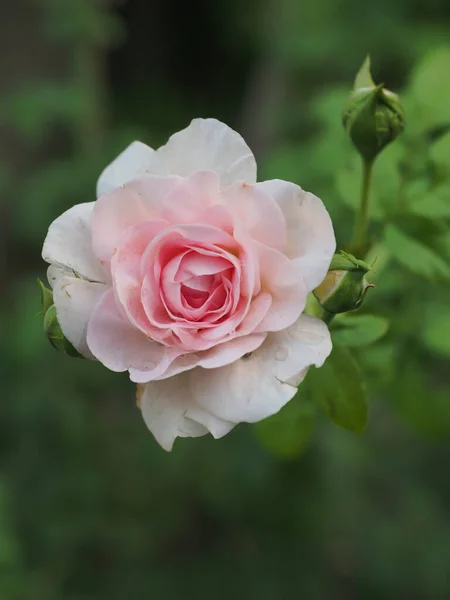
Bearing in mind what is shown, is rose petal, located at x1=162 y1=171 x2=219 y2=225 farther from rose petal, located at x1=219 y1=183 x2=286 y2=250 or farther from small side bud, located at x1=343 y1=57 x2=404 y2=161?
small side bud, located at x1=343 y1=57 x2=404 y2=161

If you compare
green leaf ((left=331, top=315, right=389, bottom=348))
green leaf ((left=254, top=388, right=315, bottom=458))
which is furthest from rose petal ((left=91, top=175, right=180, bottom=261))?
green leaf ((left=254, top=388, right=315, bottom=458))

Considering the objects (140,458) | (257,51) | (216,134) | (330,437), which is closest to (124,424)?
(140,458)

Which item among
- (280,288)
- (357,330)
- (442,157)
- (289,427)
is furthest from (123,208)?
(442,157)

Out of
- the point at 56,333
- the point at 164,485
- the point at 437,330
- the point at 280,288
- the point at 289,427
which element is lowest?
the point at 164,485

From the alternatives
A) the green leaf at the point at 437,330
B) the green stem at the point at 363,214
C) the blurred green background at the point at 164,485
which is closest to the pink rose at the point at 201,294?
the green stem at the point at 363,214

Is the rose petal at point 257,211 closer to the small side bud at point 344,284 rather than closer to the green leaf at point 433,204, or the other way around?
the small side bud at point 344,284

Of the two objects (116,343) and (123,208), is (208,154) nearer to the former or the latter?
(123,208)
